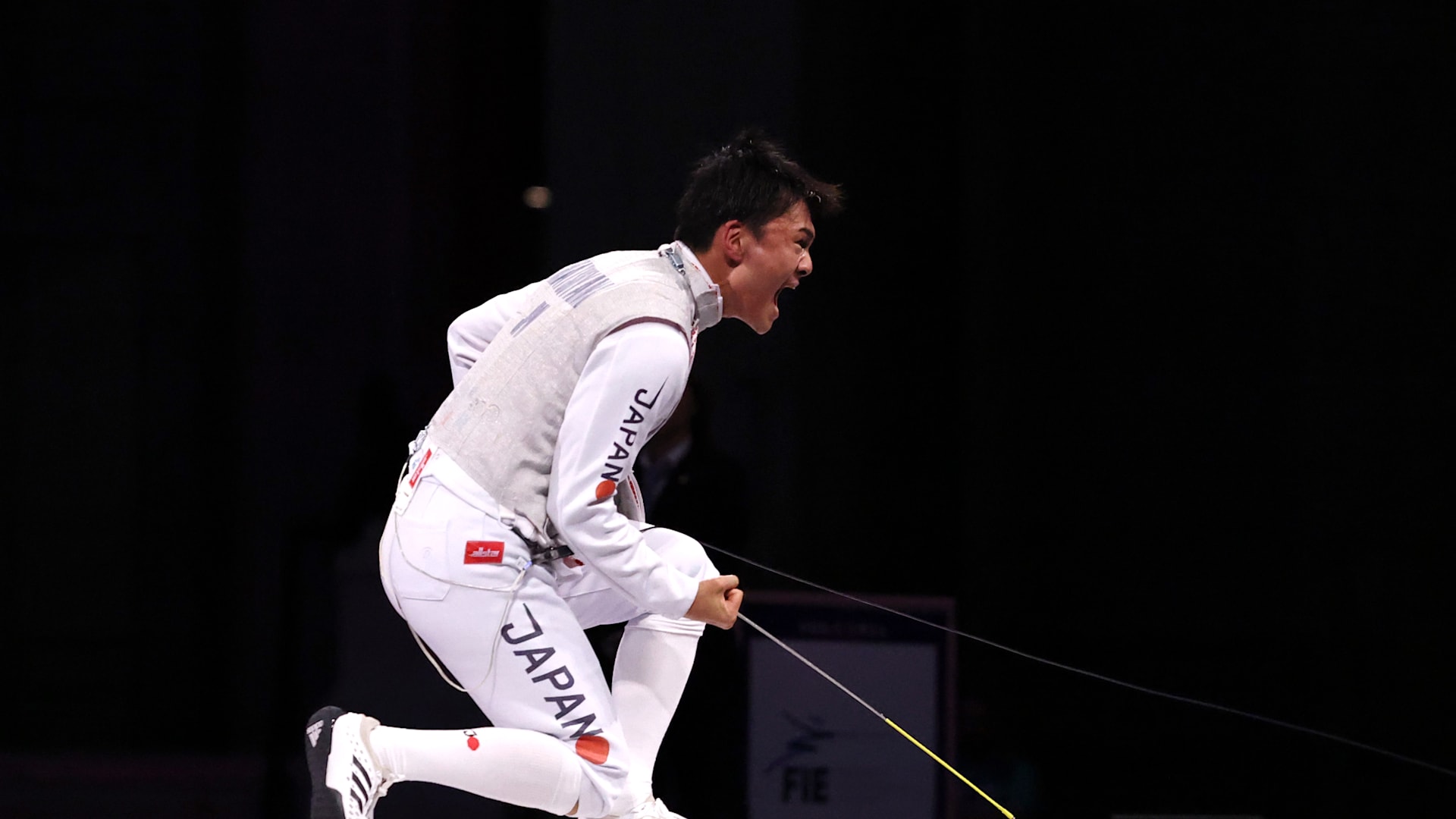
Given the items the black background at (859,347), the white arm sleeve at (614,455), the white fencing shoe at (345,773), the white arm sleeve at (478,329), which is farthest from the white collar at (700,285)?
the black background at (859,347)

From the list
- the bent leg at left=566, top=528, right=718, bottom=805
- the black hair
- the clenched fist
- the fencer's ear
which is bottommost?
the bent leg at left=566, top=528, right=718, bottom=805

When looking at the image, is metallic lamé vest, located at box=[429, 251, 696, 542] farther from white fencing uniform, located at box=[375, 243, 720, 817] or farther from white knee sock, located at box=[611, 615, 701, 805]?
white knee sock, located at box=[611, 615, 701, 805]

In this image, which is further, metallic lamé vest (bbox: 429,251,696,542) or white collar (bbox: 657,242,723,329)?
white collar (bbox: 657,242,723,329)

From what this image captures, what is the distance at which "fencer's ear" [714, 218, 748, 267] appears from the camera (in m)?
1.91

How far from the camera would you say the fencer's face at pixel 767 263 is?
1917mm

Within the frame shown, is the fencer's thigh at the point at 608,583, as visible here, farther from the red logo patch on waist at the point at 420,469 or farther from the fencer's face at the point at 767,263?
the fencer's face at the point at 767,263

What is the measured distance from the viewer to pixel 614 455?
5.65 feet

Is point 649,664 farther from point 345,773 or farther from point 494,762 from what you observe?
point 345,773

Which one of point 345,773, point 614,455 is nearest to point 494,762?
point 345,773

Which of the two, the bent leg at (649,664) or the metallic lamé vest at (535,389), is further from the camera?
the bent leg at (649,664)

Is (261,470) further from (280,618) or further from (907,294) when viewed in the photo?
(907,294)

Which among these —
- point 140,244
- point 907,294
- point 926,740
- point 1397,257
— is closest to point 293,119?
point 140,244

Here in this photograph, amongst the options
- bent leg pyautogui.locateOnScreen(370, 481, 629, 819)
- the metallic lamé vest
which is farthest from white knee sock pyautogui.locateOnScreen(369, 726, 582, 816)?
the metallic lamé vest

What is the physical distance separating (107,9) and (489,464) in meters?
1.79
